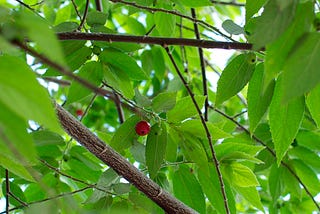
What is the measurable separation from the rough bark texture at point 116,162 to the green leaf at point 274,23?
1.73ft

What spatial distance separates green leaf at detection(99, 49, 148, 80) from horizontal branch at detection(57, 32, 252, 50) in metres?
0.12

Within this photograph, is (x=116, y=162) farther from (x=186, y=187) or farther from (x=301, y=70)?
(x=301, y=70)

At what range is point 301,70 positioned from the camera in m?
0.62

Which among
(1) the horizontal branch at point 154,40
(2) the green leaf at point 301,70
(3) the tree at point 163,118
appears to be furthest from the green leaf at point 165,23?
(2) the green leaf at point 301,70

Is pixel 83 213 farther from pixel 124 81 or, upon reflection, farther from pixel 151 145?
pixel 124 81

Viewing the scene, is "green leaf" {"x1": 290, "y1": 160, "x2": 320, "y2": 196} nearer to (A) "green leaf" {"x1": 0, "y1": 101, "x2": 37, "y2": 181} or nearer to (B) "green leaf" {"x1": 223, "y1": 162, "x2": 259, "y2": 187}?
(B) "green leaf" {"x1": 223, "y1": 162, "x2": 259, "y2": 187}

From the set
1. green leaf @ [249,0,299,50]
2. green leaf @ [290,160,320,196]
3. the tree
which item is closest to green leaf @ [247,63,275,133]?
the tree

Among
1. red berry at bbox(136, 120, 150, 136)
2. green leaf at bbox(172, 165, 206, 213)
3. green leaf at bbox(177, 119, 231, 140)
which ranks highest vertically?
red berry at bbox(136, 120, 150, 136)

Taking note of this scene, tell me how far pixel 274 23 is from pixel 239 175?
72 centimetres

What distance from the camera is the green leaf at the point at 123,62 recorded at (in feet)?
4.19

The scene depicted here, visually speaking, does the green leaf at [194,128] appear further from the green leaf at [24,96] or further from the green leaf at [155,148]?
the green leaf at [24,96]

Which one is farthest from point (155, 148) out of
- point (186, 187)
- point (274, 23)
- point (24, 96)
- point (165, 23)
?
point (24, 96)

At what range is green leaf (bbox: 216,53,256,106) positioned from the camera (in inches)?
44.5

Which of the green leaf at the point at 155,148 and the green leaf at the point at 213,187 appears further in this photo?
the green leaf at the point at 213,187
